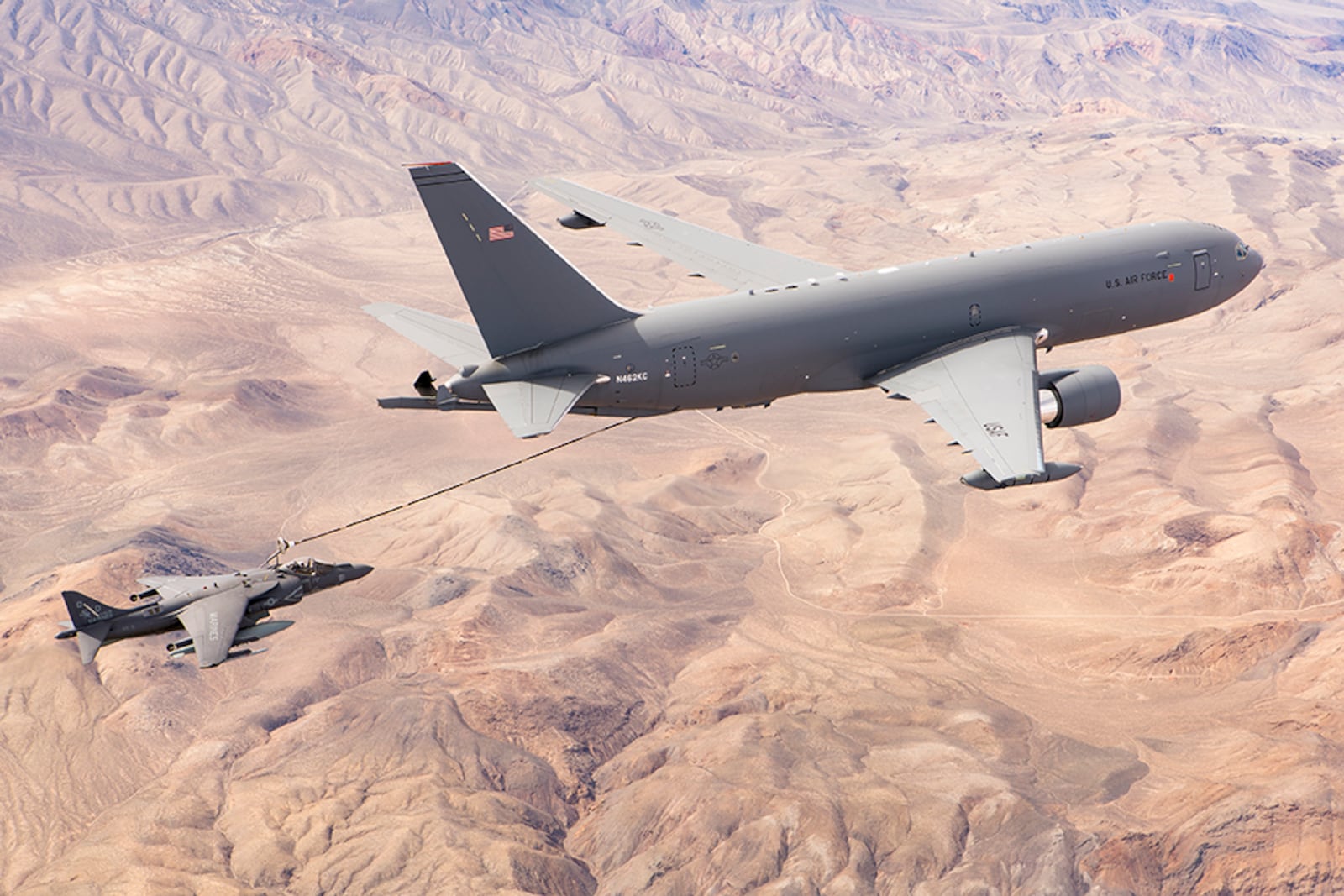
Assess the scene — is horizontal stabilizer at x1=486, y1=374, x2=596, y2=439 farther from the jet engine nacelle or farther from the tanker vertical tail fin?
the jet engine nacelle

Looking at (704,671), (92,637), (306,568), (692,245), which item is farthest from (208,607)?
(704,671)

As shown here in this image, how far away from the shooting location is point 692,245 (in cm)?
5297

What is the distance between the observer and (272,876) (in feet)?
287

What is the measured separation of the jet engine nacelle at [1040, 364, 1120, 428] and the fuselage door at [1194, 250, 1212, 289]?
10.9 m

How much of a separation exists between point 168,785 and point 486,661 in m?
30.0

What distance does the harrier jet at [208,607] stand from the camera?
136 ft

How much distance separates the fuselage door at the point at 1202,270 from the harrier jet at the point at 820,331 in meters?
0.07

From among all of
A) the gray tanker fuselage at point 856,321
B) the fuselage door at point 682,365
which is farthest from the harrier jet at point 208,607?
the fuselage door at point 682,365

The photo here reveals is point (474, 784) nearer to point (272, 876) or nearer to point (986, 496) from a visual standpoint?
point (272, 876)

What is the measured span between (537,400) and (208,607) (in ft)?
50.3

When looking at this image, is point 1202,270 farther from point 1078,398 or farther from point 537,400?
point 537,400

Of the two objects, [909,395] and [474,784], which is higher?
[909,395]

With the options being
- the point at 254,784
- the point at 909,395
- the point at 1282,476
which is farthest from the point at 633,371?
the point at 1282,476

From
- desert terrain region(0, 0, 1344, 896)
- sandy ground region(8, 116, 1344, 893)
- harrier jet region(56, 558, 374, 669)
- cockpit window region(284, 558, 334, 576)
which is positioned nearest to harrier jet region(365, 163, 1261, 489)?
harrier jet region(56, 558, 374, 669)
